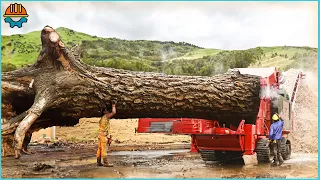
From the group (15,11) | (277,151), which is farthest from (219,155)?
(15,11)

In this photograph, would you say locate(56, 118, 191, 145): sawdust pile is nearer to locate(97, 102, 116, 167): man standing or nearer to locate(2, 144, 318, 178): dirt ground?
locate(2, 144, 318, 178): dirt ground

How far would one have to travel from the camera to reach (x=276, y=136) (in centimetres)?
859

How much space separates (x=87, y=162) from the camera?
8477 mm

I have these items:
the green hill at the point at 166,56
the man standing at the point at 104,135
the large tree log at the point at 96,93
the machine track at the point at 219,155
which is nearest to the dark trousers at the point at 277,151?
the machine track at the point at 219,155

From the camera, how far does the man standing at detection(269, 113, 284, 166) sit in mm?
8578

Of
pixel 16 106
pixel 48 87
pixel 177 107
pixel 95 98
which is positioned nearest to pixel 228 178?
pixel 177 107

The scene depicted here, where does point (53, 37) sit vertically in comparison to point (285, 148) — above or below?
above

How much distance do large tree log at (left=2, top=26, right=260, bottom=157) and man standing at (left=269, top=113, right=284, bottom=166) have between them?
57 centimetres

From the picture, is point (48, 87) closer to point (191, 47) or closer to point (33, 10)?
point (33, 10)

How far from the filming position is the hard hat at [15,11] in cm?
753

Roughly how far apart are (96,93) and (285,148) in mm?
3724

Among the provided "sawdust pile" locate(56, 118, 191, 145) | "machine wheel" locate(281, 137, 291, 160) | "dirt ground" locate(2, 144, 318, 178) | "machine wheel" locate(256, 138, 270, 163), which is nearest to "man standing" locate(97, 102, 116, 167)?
"dirt ground" locate(2, 144, 318, 178)

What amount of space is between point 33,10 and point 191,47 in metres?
3.09

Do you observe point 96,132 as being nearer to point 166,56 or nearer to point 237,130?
point 166,56
